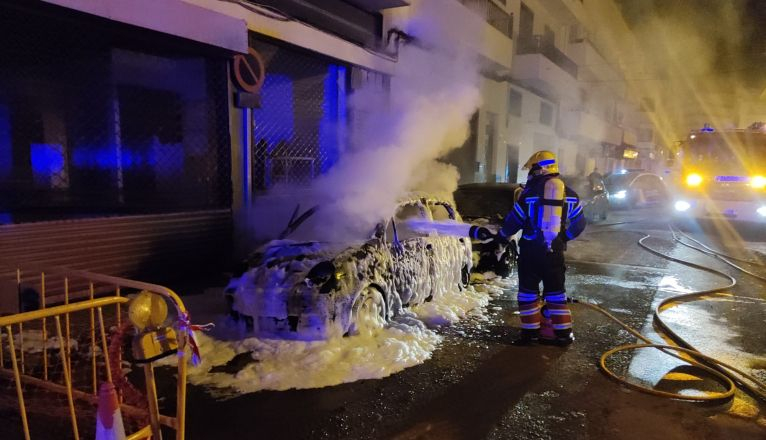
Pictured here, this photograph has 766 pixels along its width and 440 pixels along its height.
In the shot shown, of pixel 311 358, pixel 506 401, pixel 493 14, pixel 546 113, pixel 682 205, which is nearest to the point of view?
pixel 506 401

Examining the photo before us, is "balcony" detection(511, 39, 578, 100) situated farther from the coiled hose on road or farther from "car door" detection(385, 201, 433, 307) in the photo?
"car door" detection(385, 201, 433, 307)

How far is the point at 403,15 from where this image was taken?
12.4 metres

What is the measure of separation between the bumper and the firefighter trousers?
1082cm

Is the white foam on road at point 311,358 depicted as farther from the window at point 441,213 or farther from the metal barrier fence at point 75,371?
the window at point 441,213

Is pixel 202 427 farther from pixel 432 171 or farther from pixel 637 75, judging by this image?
pixel 637 75

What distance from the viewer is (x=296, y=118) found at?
34.8 ft

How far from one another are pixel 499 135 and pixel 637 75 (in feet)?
76.1

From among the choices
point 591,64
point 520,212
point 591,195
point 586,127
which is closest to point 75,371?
point 520,212

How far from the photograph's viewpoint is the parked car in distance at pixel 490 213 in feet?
25.6

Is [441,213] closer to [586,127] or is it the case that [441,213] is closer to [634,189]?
[634,189]

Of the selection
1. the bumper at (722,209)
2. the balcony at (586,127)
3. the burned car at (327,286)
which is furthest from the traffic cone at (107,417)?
the balcony at (586,127)

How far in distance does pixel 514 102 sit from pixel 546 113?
524 centimetres

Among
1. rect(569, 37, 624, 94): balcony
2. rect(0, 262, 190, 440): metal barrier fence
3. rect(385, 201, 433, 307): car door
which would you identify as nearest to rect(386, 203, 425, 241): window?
rect(385, 201, 433, 307): car door

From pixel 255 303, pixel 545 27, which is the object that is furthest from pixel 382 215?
pixel 545 27
